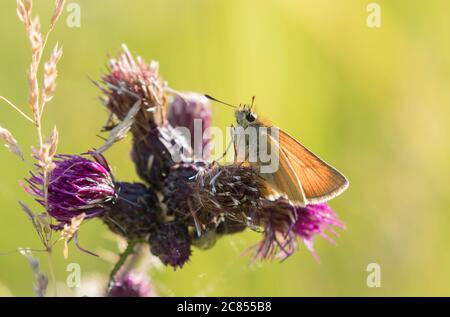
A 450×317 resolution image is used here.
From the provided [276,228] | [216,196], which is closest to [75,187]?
[216,196]

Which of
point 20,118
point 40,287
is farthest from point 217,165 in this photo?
point 20,118

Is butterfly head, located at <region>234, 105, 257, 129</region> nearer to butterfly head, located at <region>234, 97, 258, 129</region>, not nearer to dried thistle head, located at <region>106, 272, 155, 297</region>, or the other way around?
butterfly head, located at <region>234, 97, 258, 129</region>

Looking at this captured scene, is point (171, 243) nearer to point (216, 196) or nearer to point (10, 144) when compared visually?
point (216, 196)

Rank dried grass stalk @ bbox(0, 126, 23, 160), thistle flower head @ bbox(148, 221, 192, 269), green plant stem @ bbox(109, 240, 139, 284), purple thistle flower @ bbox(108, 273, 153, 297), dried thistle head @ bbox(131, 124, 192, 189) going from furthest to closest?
dried thistle head @ bbox(131, 124, 192, 189)
purple thistle flower @ bbox(108, 273, 153, 297)
thistle flower head @ bbox(148, 221, 192, 269)
green plant stem @ bbox(109, 240, 139, 284)
dried grass stalk @ bbox(0, 126, 23, 160)

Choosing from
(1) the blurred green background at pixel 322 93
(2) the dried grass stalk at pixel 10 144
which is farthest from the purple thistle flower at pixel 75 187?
(1) the blurred green background at pixel 322 93

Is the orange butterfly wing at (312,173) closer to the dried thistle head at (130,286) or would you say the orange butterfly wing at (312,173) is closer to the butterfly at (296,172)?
the butterfly at (296,172)

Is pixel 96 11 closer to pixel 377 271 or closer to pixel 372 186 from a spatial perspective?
pixel 372 186

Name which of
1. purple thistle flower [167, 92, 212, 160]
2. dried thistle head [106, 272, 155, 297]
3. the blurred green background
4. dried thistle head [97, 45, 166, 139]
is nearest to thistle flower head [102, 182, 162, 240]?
dried thistle head [106, 272, 155, 297]
